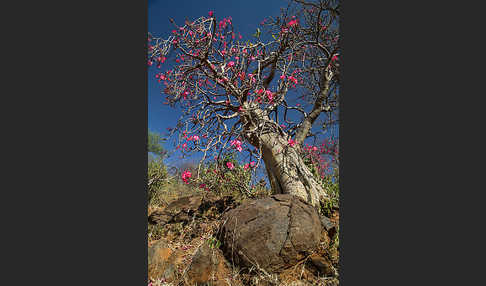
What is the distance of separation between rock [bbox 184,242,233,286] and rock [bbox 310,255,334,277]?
0.63m

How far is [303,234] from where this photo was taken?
1520mm

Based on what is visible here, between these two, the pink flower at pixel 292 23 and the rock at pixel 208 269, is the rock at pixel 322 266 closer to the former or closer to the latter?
the rock at pixel 208 269

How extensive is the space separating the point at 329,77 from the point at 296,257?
2.41 meters

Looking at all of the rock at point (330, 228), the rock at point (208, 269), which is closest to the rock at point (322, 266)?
the rock at point (330, 228)

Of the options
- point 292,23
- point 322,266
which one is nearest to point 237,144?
point 322,266

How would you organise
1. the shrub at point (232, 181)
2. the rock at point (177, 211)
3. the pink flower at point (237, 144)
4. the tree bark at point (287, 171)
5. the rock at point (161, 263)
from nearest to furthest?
the rock at point (161, 263) < the pink flower at point (237, 144) < the tree bark at point (287, 171) < the rock at point (177, 211) < the shrub at point (232, 181)

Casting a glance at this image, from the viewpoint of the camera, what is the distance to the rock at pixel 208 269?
4.94 ft

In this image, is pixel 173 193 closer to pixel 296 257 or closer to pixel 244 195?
pixel 244 195

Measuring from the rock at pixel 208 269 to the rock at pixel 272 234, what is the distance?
8 cm

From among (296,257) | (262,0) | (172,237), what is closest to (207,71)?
(262,0)

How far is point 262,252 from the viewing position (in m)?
1.46

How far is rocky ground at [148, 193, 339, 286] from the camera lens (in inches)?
57.0

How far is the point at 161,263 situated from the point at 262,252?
88 centimetres
